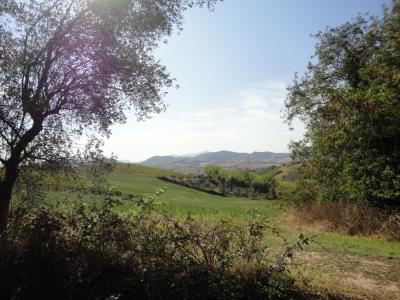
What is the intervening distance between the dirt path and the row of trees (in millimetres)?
72866

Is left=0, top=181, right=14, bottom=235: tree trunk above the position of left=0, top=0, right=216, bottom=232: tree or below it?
below

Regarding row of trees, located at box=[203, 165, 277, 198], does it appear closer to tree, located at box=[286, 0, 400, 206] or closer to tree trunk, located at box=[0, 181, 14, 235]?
tree, located at box=[286, 0, 400, 206]

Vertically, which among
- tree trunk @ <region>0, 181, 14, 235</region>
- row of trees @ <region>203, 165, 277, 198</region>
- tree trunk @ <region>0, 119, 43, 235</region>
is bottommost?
row of trees @ <region>203, 165, 277, 198</region>

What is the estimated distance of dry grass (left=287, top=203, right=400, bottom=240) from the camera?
15916 millimetres

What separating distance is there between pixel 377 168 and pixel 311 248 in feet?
23.1

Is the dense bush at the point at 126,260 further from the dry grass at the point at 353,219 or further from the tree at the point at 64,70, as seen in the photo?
the dry grass at the point at 353,219

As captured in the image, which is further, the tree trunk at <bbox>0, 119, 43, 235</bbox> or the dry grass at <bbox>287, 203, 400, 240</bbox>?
the dry grass at <bbox>287, 203, 400, 240</bbox>

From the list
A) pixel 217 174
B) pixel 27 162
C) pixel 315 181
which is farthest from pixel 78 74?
pixel 217 174

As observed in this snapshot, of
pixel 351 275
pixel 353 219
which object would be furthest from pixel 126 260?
pixel 353 219

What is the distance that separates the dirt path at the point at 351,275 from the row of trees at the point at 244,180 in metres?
72.9

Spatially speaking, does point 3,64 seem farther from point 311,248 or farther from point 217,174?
point 217,174

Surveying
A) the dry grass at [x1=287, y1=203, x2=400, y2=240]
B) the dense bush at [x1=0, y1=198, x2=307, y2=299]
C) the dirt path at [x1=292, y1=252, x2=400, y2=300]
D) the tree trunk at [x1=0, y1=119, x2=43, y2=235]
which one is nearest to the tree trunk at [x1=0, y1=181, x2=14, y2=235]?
the tree trunk at [x1=0, y1=119, x2=43, y2=235]

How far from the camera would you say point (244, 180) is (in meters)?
94.0

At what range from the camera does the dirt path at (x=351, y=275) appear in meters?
8.88
